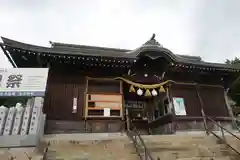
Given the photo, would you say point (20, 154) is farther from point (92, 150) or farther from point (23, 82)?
point (23, 82)

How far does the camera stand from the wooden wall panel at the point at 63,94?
8.78 meters

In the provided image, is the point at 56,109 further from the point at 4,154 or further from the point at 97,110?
the point at 4,154

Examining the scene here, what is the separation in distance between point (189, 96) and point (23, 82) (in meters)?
8.12

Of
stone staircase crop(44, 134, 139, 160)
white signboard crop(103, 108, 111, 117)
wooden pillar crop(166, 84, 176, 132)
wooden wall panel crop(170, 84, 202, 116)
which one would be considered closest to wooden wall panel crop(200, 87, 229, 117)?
wooden wall panel crop(170, 84, 202, 116)

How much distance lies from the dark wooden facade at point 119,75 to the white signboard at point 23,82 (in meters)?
1.35

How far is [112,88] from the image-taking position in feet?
32.9

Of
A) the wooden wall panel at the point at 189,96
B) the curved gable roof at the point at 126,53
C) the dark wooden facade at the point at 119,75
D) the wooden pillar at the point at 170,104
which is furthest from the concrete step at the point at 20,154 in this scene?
the wooden wall panel at the point at 189,96

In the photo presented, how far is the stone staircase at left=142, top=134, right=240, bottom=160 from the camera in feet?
21.4

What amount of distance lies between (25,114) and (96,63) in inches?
163

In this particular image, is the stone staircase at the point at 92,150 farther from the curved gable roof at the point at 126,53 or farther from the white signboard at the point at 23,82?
the curved gable roof at the point at 126,53

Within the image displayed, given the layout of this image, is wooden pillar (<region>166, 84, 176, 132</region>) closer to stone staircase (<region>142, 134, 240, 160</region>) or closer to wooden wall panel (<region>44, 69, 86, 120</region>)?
stone staircase (<region>142, 134, 240, 160</region>)

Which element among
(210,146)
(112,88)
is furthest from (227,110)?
(112,88)

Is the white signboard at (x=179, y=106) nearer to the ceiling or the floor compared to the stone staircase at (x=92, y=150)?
nearer to the ceiling

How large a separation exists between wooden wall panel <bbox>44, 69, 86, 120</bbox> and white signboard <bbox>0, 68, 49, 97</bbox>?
159 cm
